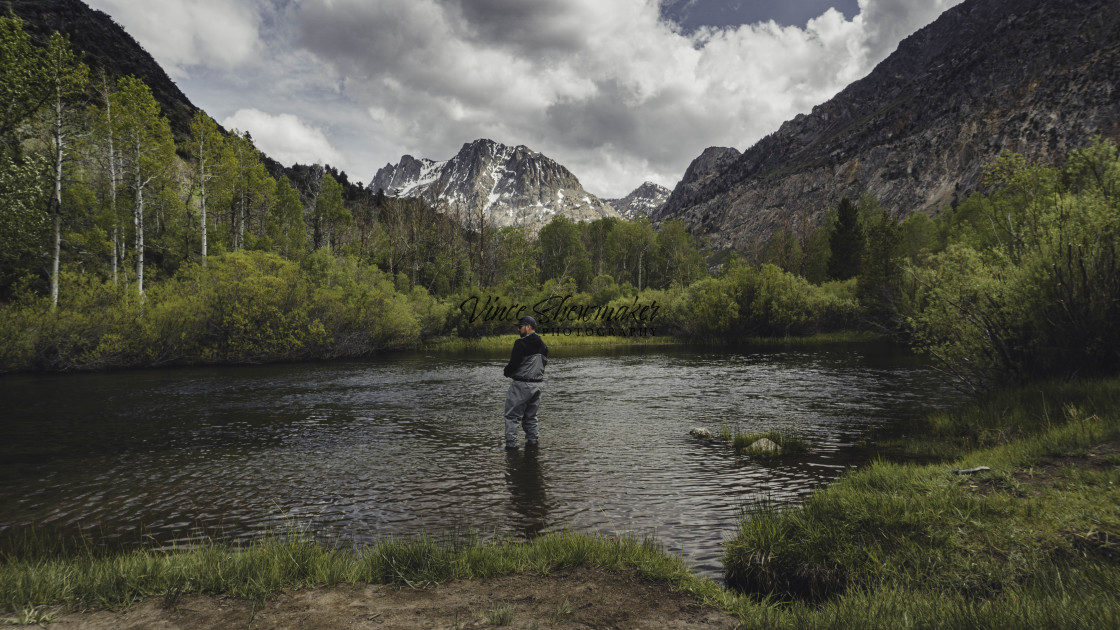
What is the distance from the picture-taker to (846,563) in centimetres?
554

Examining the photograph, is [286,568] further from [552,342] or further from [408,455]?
[552,342]

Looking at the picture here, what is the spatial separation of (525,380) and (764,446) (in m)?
6.52

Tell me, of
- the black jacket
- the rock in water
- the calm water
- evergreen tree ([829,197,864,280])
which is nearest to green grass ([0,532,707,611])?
the calm water

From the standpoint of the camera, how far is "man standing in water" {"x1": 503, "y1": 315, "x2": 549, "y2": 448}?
1249 cm

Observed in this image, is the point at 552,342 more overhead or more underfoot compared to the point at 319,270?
more underfoot

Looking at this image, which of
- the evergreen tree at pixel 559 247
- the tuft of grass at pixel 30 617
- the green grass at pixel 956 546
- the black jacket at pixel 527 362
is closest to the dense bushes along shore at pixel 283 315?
the black jacket at pixel 527 362

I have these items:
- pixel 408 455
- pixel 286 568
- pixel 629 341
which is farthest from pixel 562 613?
pixel 629 341

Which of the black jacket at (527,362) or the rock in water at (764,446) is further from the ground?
the black jacket at (527,362)

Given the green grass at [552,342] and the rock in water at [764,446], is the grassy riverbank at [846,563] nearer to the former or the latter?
the rock in water at [764,446]

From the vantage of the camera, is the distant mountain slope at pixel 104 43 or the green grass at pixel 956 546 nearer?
the green grass at pixel 956 546

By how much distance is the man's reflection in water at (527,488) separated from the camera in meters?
8.00

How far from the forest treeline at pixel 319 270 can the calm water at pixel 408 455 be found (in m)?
4.95

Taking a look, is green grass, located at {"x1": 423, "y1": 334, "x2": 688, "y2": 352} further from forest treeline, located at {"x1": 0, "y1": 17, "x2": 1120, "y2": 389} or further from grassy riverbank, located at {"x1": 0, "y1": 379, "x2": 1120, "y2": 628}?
grassy riverbank, located at {"x1": 0, "y1": 379, "x2": 1120, "y2": 628}

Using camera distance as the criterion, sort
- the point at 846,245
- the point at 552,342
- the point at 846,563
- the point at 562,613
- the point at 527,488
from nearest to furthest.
Result: the point at 562,613 < the point at 846,563 < the point at 527,488 < the point at 552,342 < the point at 846,245
